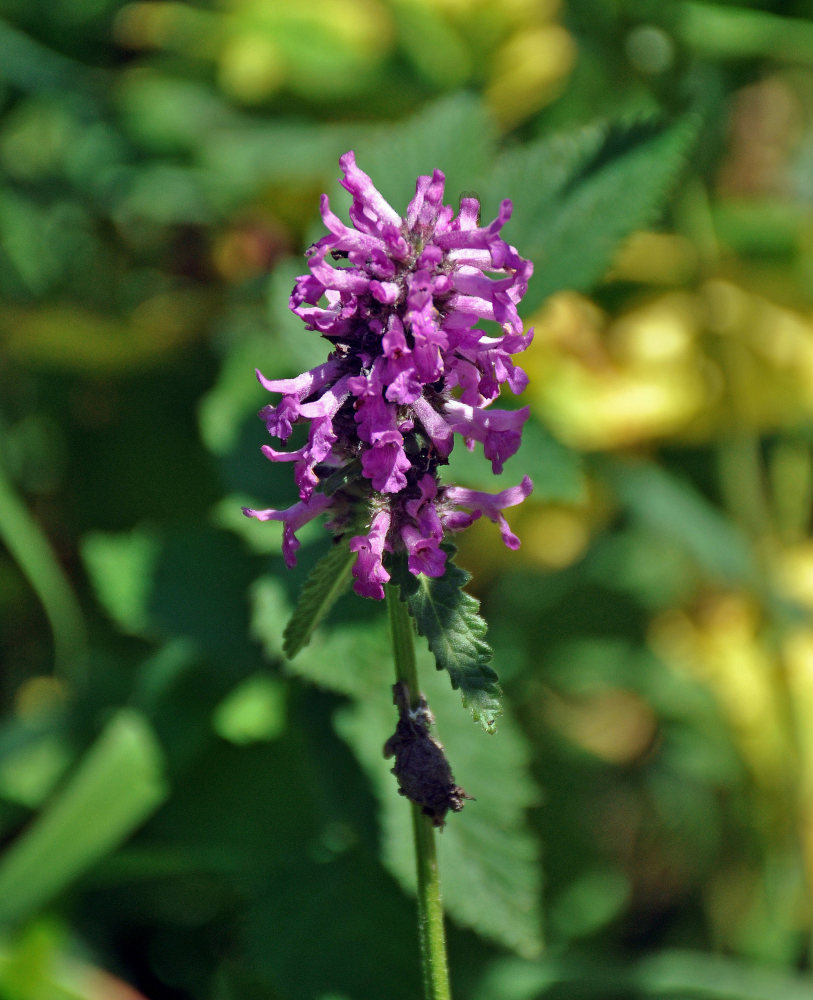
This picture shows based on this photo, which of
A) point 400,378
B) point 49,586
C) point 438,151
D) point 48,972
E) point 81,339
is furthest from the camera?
point 81,339

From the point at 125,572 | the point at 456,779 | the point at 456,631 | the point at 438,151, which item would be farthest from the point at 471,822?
the point at 438,151

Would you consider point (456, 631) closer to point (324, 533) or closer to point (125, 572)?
point (324, 533)

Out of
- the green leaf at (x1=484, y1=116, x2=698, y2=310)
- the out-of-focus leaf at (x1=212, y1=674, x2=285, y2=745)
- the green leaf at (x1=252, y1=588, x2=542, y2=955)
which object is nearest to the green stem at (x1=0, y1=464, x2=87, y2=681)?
the out-of-focus leaf at (x1=212, y1=674, x2=285, y2=745)

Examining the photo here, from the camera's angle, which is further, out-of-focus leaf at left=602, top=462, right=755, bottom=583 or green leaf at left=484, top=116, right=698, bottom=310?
out-of-focus leaf at left=602, top=462, right=755, bottom=583

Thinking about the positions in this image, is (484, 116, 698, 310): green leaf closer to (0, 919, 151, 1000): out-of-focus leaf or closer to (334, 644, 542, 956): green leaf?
(334, 644, 542, 956): green leaf

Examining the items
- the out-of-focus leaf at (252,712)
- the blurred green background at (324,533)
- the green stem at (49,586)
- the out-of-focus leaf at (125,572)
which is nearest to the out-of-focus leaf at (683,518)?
the blurred green background at (324,533)

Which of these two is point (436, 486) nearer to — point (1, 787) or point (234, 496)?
point (234, 496)

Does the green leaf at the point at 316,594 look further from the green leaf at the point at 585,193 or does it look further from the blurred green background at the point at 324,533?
the green leaf at the point at 585,193

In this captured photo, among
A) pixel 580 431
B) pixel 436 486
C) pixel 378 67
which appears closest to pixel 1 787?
pixel 436 486
